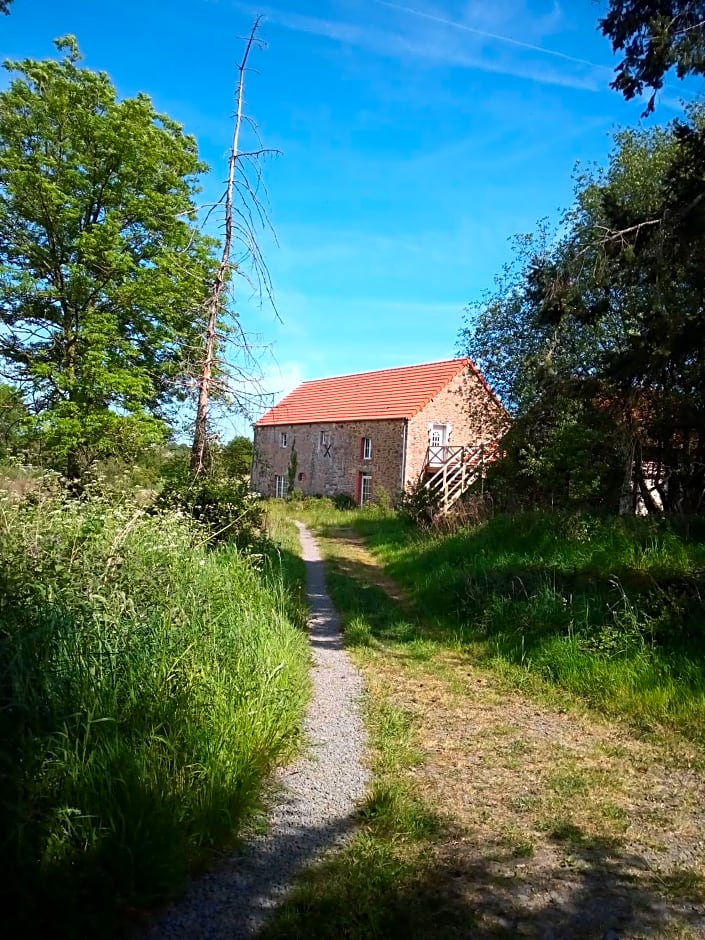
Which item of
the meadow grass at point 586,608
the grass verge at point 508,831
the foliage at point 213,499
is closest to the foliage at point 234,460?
the foliage at point 213,499

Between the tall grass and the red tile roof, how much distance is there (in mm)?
22444

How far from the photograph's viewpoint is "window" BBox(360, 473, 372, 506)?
29812mm

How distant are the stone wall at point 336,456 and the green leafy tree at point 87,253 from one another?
8856mm

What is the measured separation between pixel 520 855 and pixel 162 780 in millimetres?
1940

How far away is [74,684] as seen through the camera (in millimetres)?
3609

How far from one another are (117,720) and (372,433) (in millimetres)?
26590

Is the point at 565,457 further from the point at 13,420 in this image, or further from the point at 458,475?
the point at 13,420

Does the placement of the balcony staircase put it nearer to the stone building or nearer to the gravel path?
the stone building

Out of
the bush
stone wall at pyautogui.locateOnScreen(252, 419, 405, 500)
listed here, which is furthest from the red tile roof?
the bush

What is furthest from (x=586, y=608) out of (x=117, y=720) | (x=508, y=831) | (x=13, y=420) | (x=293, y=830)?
(x=13, y=420)

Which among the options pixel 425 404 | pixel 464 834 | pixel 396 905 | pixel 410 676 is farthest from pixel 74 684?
pixel 425 404

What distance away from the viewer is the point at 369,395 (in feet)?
105

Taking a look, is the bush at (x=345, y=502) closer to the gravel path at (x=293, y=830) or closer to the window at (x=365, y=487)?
the window at (x=365, y=487)

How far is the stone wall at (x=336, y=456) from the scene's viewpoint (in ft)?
93.8
